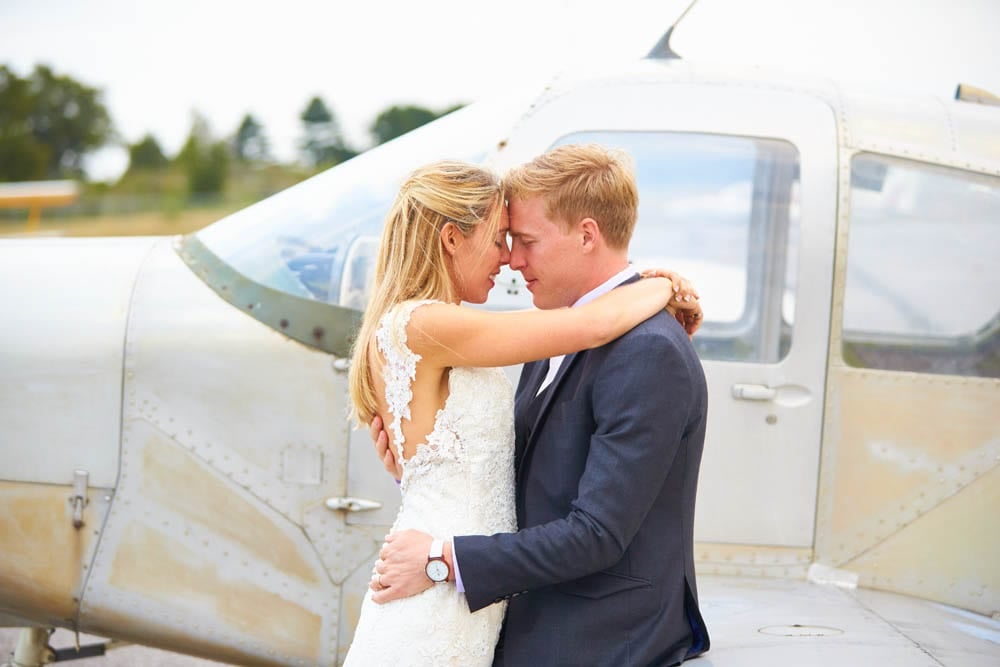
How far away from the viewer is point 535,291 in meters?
2.40

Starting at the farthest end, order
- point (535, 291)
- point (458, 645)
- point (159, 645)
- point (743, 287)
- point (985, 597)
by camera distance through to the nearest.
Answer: point (743, 287)
point (159, 645)
point (985, 597)
point (535, 291)
point (458, 645)

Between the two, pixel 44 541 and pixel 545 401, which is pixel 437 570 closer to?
pixel 545 401

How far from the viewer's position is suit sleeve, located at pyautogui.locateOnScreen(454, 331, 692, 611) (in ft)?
6.75

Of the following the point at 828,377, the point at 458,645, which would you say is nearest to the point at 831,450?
the point at 828,377

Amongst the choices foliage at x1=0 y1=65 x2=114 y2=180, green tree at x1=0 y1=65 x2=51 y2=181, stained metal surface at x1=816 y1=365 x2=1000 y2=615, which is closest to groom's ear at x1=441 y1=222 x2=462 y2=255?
stained metal surface at x1=816 y1=365 x2=1000 y2=615

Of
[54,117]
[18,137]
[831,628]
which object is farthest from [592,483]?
[54,117]

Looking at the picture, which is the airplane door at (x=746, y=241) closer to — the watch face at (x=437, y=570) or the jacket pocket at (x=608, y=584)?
the jacket pocket at (x=608, y=584)

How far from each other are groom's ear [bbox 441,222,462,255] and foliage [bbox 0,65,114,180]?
87211 mm

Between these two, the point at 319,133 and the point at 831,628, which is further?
the point at 319,133

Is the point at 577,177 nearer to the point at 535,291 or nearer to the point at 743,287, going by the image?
the point at 535,291

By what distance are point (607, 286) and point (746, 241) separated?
5.07ft

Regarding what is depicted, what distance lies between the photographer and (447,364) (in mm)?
2260

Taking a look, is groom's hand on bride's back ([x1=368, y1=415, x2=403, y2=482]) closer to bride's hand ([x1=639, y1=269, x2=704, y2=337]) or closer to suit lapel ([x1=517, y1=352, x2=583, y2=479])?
suit lapel ([x1=517, y1=352, x2=583, y2=479])

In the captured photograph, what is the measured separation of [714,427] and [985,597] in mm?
1020
